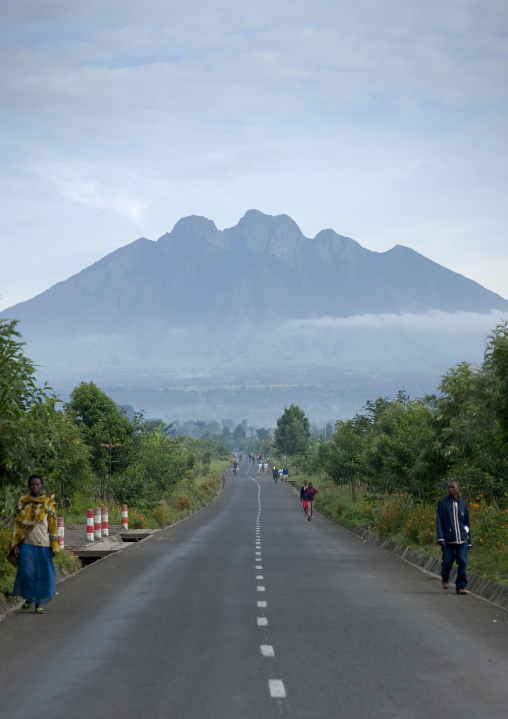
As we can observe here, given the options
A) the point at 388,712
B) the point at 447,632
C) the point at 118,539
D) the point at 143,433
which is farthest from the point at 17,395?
the point at 143,433

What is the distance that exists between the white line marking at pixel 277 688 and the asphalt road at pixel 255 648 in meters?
0.01

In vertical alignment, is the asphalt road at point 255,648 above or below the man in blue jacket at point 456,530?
below

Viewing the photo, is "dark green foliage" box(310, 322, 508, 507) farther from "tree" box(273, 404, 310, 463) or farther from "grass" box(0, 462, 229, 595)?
"tree" box(273, 404, 310, 463)

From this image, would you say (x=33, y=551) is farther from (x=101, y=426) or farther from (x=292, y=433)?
(x=292, y=433)

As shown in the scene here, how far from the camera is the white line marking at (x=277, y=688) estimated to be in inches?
339

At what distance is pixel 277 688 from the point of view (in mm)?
8883

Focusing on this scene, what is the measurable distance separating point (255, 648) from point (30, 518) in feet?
13.9

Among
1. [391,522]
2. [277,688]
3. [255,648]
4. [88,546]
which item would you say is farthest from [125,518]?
[277,688]

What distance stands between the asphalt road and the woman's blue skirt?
0.34m

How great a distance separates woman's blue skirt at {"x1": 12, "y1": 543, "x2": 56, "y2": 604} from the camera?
45.0ft

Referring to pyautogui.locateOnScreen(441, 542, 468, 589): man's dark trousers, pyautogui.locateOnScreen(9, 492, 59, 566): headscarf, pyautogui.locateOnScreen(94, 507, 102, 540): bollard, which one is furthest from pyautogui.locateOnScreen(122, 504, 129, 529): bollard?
pyautogui.locateOnScreen(9, 492, 59, 566): headscarf

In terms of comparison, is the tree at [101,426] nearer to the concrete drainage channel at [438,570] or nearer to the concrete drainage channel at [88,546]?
the concrete drainage channel at [88,546]

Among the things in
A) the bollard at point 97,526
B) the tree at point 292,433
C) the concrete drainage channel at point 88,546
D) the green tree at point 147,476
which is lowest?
the concrete drainage channel at point 88,546

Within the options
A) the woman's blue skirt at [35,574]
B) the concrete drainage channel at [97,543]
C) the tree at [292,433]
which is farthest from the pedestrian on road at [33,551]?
the tree at [292,433]
